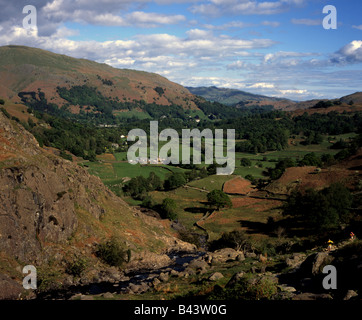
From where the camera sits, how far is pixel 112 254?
3866 centimetres

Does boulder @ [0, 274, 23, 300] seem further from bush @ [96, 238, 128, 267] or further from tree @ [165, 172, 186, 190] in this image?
tree @ [165, 172, 186, 190]

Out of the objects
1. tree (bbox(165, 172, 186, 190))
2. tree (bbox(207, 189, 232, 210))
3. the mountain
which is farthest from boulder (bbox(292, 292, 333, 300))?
tree (bbox(165, 172, 186, 190))

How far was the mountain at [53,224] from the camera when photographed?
105ft

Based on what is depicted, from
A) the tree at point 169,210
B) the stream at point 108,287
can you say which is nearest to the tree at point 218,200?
the tree at point 169,210

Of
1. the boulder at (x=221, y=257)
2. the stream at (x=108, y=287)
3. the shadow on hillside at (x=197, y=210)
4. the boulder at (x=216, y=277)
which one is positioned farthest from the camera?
the shadow on hillside at (x=197, y=210)

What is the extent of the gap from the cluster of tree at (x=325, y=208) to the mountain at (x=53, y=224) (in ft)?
71.2

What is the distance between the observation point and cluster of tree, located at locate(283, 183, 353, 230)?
5331 cm

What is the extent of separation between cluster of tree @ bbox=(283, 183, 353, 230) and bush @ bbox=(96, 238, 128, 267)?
31.6 metres

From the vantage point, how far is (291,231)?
59031mm

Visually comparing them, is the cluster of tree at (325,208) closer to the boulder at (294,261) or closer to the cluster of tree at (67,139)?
the boulder at (294,261)

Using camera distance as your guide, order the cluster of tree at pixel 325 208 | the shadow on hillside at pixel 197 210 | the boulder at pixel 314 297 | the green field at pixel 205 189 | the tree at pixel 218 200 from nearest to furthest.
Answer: the boulder at pixel 314 297 → the cluster of tree at pixel 325 208 → the green field at pixel 205 189 → the tree at pixel 218 200 → the shadow on hillside at pixel 197 210
